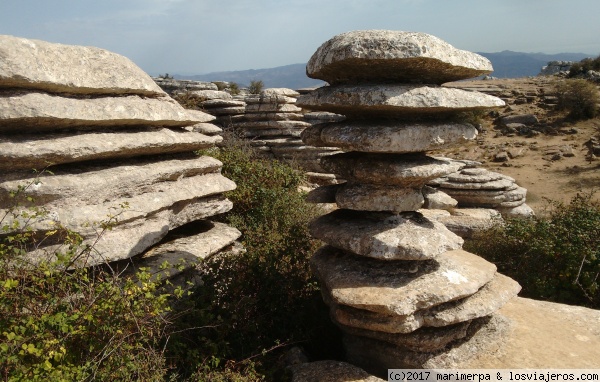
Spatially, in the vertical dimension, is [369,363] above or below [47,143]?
below

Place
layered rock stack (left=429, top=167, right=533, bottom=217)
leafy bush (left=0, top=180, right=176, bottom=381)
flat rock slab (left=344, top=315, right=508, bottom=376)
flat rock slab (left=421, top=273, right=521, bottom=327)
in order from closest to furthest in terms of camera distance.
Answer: leafy bush (left=0, top=180, right=176, bottom=381), flat rock slab (left=421, top=273, right=521, bottom=327), flat rock slab (left=344, top=315, right=508, bottom=376), layered rock stack (left=429, top=167, right=533, bottom=217)

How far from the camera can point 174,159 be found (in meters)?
6.71

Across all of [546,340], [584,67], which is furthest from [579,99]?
[546,340]

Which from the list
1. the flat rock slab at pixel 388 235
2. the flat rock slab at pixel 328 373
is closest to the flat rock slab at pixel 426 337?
the flat rock slab at pixel 328 373

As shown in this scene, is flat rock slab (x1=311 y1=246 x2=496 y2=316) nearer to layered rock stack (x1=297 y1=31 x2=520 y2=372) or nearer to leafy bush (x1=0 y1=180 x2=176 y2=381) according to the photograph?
layered rock stack (x1=297 y1=31 x2=520 y2=372)

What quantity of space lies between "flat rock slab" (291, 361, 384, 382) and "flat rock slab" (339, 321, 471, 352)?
0.46m

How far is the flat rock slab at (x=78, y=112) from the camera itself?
4906mm

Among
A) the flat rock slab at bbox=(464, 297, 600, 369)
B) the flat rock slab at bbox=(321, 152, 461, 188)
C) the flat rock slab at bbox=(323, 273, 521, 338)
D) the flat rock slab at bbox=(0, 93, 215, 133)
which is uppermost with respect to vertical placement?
the flat rock slab at bbox=(0, 93, 215, 133)

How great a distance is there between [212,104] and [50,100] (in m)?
10.5

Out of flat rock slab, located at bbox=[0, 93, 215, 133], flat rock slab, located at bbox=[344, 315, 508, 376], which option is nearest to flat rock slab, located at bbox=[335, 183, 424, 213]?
flat rock slab, located at bbox=[344, 315, 508, 376]

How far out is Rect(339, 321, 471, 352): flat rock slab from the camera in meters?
4.92

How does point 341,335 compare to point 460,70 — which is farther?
point 341,335

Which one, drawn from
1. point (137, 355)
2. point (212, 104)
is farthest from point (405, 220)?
point (212, 104)

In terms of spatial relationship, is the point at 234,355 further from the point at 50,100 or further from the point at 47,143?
the point at 50,100
